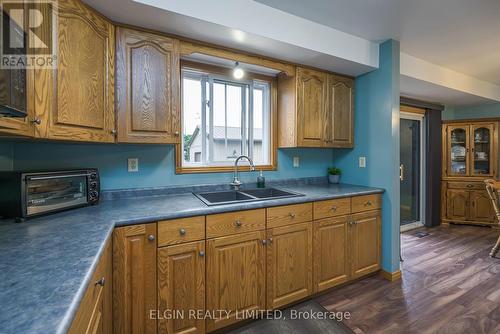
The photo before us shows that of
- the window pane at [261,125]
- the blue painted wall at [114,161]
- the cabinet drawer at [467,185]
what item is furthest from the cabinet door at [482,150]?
the blue painted wall at [114,161]

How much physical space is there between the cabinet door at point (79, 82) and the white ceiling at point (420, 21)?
3.90 ft

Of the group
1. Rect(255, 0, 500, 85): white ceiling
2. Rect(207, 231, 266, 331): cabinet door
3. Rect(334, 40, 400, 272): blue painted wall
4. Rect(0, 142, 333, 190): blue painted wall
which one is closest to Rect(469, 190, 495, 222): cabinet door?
Rect(255, 0, 500, 85): white ceiling

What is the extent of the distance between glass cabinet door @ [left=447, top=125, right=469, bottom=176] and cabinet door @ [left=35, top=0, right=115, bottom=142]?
201 inches

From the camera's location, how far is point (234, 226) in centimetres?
160

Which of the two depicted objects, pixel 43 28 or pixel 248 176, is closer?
pixel 43 28

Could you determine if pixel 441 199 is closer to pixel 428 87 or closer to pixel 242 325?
pixel 428 87

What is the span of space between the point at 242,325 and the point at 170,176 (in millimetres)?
1293

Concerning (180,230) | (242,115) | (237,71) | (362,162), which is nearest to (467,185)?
(362,162)

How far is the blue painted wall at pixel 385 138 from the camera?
228 cm

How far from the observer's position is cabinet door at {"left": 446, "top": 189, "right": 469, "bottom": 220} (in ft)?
13.1

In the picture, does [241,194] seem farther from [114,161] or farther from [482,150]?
[482,150]

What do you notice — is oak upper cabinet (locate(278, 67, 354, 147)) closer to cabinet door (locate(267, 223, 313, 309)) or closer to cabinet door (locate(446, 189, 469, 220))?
cabinet door (locate(267, 223, 313, 309))

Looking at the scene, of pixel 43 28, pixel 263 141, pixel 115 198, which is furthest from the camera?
pixel 263 141

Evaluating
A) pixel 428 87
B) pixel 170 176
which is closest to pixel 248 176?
pixel 170 176
